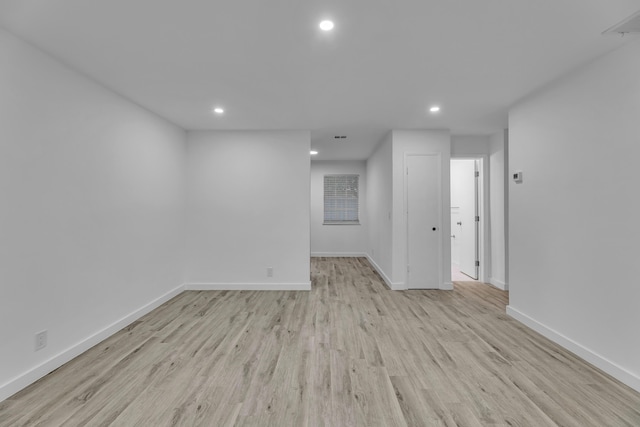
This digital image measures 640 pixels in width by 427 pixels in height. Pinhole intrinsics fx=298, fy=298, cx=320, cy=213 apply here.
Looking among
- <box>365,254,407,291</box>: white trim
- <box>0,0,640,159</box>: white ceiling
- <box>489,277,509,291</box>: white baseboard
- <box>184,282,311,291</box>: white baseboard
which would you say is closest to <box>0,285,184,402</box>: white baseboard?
<box>184,282,311,291</box>: white baseboard

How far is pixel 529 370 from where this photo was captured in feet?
7.52

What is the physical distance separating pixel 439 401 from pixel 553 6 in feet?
8.29

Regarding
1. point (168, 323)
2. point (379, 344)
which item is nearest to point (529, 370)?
point (379, 344)

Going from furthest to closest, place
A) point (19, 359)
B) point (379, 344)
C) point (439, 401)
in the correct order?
point (379, 344) → point (19, 359) → point (439, 401)

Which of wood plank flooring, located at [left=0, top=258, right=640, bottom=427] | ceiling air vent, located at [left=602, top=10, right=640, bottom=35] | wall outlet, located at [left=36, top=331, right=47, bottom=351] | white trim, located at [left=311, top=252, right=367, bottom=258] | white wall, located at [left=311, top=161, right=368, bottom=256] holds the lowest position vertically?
wood plank flooring, located at [left=0, top=258, right=640, bottom=427]

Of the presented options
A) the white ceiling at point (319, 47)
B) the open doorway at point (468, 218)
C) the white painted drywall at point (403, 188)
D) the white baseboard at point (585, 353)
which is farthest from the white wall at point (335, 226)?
the white baseboard at point (585, 353)

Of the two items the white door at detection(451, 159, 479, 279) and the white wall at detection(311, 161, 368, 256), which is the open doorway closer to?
the white door at detection(451, 159, 479, 279)

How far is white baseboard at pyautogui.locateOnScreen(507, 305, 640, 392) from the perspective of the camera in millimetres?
2095

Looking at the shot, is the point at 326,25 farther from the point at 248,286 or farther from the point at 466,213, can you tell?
the point at 466,213

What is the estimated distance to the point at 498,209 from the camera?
15.5ft

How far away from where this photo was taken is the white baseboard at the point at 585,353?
6.87ft

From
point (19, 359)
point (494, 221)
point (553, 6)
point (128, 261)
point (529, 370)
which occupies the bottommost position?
point (529, 370)

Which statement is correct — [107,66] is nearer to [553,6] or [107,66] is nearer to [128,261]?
[128,261]

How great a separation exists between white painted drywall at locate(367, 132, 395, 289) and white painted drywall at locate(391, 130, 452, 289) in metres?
0.11
